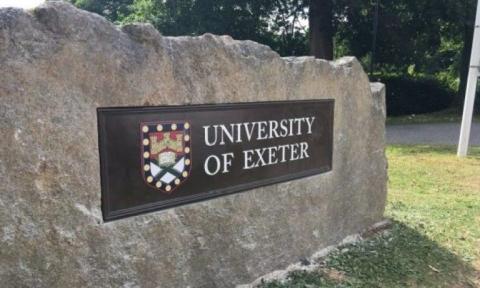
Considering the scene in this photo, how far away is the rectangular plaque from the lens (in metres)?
2.47

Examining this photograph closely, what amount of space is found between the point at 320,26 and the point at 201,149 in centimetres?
1602

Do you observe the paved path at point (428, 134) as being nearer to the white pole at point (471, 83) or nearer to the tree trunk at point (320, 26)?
the white pole at point (471, 83)

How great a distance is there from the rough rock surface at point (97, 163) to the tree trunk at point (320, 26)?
577 inches

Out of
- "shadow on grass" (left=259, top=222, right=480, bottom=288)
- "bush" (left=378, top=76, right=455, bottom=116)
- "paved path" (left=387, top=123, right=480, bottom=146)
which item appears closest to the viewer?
"shadow on grass" (left=259, top=222, right=480, bottom=288)

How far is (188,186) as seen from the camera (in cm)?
281

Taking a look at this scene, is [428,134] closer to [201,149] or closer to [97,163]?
[201,149]

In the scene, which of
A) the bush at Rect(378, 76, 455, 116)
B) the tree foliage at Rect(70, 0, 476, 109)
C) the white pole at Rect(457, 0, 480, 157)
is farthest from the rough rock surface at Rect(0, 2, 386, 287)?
the bush at Rect(378, 76, 455, 116)

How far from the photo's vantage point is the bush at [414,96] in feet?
64.0

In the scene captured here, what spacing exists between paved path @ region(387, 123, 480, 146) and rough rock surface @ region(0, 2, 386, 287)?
354 inches

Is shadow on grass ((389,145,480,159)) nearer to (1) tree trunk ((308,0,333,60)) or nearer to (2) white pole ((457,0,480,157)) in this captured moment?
(2) white pole ((457,0,480,157))

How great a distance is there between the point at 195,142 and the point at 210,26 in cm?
1526

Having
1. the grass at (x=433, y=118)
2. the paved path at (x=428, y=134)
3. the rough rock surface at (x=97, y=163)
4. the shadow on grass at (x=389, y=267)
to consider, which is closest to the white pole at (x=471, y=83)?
the paved path at (x=428, y=134)

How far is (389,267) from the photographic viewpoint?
373cm

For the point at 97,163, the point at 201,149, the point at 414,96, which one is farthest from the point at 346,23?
the point at 97,163
